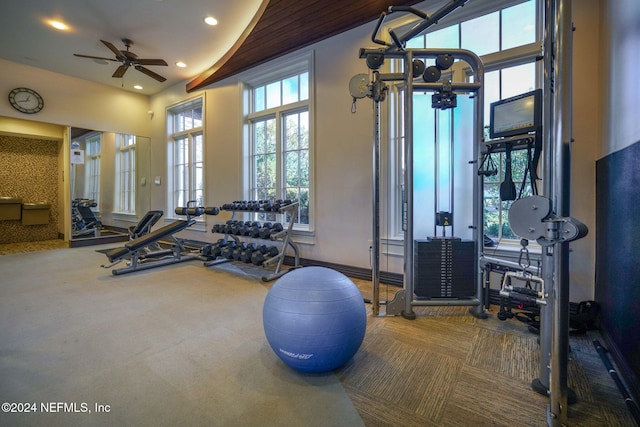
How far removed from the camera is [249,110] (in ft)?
16.7

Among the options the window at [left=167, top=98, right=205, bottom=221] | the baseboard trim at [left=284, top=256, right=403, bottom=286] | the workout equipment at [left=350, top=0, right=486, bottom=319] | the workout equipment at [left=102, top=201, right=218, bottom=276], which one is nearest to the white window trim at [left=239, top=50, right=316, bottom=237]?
the baseboard trim at [left=284, top=256, right=403, bottom=286]

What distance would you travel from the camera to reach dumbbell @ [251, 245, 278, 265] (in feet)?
12.1

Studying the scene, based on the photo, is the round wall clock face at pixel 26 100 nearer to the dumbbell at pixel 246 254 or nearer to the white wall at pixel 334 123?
the white wall at pixel 334 123

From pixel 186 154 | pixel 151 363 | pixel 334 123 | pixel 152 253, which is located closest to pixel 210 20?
pixel 334 123

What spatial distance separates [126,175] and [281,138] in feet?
15.7

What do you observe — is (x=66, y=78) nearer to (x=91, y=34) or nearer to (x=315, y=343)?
(x=91, y=34)

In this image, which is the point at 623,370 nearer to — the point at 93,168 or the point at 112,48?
the point at 112,48

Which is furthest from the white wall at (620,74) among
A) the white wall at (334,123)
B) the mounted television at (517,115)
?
the mounted television at (517,115)

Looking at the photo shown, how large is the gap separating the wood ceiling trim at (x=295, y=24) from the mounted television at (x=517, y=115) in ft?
6.52

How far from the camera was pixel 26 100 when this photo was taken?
535 cm

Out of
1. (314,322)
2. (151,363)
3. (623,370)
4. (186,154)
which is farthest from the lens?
(186,154)

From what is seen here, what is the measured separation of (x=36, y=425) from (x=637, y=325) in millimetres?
2988

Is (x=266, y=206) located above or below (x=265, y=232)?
above

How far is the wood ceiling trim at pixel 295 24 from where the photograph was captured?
10.7 feet
